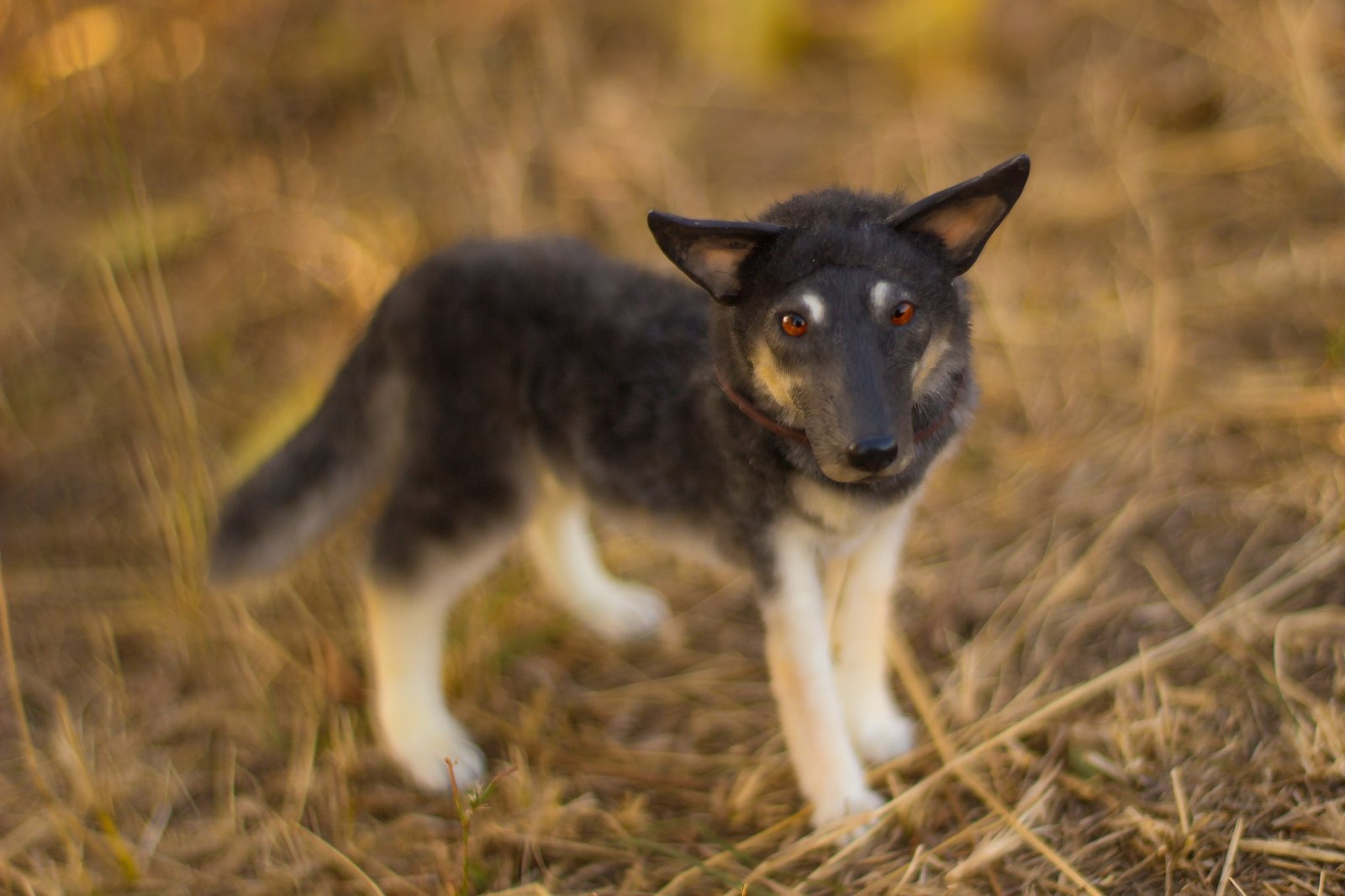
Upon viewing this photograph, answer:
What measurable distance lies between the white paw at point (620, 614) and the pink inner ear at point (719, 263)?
198 cm

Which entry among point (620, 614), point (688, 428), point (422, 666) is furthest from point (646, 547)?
point (688, 428)

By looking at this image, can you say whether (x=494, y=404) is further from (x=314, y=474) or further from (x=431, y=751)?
(x=431, y=751)

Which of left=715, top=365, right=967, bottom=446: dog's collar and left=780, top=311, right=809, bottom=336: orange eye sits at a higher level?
left=780, top=311, right=809, bottom=336: orange eye

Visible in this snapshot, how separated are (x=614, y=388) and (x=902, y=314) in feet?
3.42

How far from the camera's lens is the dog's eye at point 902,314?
101 inches

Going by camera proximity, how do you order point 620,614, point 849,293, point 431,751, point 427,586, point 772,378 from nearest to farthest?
point 849,293, point 772,378, point 427,586, point 431,751, point 620,614

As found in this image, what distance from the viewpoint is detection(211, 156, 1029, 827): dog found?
8.38 ft

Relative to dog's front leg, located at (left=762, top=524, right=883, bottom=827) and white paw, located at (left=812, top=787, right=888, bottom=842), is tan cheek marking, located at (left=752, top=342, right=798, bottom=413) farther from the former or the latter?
white paw, located at (left=812, top=787, right=888, bottom=842)

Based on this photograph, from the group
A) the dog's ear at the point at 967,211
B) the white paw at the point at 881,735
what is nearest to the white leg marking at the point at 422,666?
the white paw at the point at 881,735

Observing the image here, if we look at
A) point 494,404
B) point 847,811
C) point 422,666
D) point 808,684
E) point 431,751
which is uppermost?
point 494,404

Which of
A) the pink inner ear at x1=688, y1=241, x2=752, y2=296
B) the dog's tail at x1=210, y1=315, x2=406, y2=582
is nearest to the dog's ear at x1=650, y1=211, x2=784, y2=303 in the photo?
the pink inner ear at x1=688, y1=241, x2=752, y2=296

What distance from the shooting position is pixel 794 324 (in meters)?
2.57

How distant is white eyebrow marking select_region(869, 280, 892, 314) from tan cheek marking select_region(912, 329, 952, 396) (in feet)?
0.60

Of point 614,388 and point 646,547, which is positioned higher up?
point 614,388
